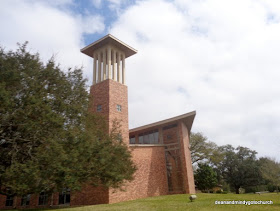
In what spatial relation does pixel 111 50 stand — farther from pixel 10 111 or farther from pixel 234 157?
pixel 234 157

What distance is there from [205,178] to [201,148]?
6.09 meters

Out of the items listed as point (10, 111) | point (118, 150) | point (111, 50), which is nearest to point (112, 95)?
point (111, 50)

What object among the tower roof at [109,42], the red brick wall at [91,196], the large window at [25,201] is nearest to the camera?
the red brick wall at [91,196]

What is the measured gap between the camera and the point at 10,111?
36.7 ft

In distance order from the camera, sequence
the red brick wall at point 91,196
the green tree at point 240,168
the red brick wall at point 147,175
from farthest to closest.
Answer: the green tree at point 240,168 < the red brick wall at point 147,175 < the red brick wall at point 91,196

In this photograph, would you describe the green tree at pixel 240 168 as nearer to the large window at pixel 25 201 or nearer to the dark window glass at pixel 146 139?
the dark window glass at pixel 146 139

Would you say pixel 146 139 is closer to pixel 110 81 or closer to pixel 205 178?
pixel 110 81

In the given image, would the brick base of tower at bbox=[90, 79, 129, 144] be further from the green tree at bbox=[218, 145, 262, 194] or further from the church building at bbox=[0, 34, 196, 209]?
the green tree at bbox=[218, 145, 262, 194]

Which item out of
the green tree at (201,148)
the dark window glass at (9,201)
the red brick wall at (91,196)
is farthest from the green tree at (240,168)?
the dark window glass at (9,201)

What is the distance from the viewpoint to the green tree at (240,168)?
44.7 metres

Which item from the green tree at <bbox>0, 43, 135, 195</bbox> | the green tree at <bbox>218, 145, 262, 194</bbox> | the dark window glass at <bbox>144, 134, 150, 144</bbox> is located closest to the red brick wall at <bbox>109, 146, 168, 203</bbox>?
the dark window glass at <bbox>144, 134, 150, 144</bbox>

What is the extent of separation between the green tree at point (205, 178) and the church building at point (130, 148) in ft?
35.9

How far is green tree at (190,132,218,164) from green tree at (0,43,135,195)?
26.8 metres

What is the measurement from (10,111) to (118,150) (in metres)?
6.46
